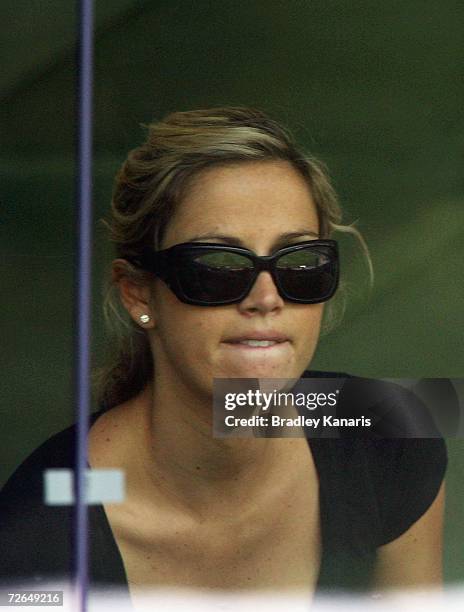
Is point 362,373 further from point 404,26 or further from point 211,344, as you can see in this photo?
point 404,26

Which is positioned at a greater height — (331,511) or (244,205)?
(244,205)

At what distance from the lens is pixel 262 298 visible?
3.70 m

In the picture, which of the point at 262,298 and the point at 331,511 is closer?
the point at 262,298

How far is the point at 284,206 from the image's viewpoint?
375 cm

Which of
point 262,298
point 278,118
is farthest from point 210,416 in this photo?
point 278,118

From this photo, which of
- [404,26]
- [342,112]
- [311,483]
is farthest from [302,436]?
[404,26]

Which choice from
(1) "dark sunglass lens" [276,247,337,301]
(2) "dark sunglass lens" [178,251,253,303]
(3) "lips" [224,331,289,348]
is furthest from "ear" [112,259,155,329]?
(1) "dark sunglass lens" [276,247,337,301]

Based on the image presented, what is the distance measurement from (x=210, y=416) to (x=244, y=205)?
53cm

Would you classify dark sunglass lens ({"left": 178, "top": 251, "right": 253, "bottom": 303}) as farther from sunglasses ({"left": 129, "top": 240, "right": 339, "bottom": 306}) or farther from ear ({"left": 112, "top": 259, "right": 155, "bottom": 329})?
ear ({"left": 112, "top": 259, "right": 155, "bottom": 329})

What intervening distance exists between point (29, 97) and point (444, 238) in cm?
109

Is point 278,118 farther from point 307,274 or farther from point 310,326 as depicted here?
point 310,326

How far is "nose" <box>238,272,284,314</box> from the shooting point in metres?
3.69

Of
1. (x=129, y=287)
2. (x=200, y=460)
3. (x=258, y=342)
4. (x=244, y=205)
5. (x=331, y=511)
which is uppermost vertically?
(x=244, y=205)

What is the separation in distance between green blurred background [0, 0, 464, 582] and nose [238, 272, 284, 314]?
174mm
